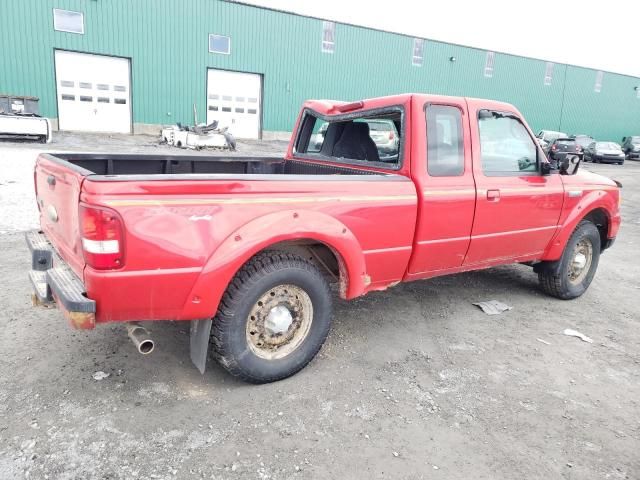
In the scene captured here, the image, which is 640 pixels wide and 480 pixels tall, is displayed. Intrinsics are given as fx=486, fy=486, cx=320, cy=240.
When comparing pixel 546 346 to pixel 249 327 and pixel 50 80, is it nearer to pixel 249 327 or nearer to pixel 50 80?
pixel 249 327

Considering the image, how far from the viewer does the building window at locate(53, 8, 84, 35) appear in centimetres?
2272

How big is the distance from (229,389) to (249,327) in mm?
418

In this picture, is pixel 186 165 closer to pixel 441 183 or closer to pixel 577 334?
pixel 441 183

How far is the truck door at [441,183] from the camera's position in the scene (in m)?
3.51

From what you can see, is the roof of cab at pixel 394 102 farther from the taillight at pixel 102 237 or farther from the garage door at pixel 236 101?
the garage door at pixel 236 101

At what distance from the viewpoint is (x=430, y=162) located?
3570 mm

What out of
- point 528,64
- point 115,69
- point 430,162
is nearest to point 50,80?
point 115,69

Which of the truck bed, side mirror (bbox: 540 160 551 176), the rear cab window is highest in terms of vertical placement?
the rear cab window

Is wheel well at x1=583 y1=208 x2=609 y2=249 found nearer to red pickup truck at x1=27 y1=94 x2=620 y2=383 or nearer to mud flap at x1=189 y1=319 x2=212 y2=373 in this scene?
red pickup truck at x1=27 y1=94 x2=620 y2=383

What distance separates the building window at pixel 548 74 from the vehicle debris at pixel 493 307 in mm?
38286

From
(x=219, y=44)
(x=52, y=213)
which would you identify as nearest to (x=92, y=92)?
(x=219, y=44)

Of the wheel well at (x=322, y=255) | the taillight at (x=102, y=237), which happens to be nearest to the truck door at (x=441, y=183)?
the wheel well at (x=322, y=255)

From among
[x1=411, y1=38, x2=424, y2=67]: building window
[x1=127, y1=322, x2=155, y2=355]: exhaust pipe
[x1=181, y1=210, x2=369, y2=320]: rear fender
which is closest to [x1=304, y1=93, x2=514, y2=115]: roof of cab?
[x1=181, y1=210, x2=369, y2=320]: rear fender

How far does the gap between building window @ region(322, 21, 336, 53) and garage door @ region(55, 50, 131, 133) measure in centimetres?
1136
